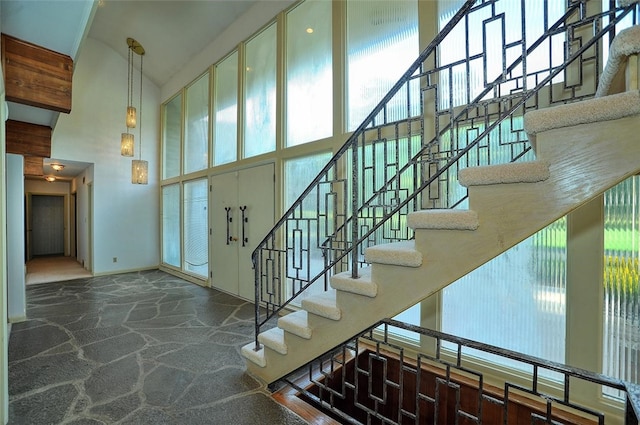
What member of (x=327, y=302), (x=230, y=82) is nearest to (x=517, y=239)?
(x=327, y=302)

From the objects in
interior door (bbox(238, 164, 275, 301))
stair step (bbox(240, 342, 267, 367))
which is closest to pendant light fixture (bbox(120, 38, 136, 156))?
interior door (bbox(238, 164, 275, 301))

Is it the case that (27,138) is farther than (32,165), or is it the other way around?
(32,165)

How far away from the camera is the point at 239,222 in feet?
15.4

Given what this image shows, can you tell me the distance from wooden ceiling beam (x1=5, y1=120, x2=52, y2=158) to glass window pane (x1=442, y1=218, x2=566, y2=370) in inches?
181

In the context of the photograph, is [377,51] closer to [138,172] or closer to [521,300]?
[521,300]

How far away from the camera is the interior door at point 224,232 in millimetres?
→ 4789

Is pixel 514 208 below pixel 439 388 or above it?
above

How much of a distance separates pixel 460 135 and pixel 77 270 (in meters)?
8.18

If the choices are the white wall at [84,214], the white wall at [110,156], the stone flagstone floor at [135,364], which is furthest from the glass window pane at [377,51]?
the white wall at [84,214]

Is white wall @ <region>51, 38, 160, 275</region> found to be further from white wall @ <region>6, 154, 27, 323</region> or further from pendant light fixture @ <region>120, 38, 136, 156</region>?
white wall @ <region>6, 154, 27, 323</region>

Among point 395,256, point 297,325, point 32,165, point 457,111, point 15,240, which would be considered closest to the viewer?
point 395,256

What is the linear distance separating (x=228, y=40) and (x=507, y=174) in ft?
17.3

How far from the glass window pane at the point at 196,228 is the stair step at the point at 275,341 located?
3557mm

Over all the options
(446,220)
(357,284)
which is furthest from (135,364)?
(446,220)
